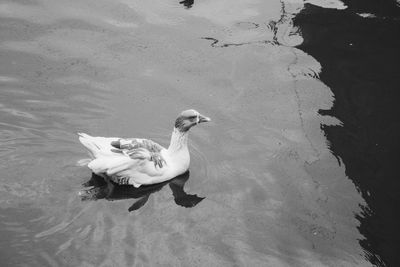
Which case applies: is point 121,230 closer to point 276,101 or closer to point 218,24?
point 276,101

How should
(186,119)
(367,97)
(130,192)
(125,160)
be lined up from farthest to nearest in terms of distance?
(367,97) → (186,119) → (130,192) → (125,160)

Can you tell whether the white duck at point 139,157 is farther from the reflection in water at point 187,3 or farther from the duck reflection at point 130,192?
the reflection in water at point 187,3

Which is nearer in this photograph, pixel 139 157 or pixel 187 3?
pixel 139 157

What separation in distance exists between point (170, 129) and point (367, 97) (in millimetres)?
3234

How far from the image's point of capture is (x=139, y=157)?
6.97m

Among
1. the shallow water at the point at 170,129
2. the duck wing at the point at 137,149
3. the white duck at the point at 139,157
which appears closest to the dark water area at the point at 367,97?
the shallow water at the point at 170,129

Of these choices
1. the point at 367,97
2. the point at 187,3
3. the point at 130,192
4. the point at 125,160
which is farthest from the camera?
the point at 187,3

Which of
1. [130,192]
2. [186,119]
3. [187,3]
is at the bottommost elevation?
[130,192]

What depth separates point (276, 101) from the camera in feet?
30.0

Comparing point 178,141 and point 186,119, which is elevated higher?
point 186,119

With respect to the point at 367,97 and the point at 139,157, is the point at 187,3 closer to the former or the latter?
the point at 367,97

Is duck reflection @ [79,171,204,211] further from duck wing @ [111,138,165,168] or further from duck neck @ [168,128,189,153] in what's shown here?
duck neck @ [168,128,189,153]

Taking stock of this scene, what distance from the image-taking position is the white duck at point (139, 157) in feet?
22.7

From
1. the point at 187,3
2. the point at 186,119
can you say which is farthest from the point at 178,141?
the point at 187,3
